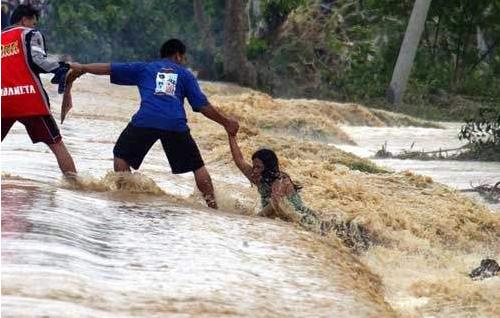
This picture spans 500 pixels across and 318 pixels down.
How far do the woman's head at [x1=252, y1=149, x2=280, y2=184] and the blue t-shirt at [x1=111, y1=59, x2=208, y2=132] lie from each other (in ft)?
1.93

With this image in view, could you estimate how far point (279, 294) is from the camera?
695 centimetres

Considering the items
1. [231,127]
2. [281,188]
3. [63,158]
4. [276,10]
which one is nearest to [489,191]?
[281,188]

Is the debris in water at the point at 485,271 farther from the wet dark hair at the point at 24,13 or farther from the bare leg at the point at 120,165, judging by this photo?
the wet dark hair at the point at 24,13

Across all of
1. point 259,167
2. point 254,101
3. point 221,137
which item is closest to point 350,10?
point 254,101

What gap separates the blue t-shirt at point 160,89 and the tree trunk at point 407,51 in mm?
20733

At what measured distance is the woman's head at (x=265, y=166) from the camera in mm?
9469

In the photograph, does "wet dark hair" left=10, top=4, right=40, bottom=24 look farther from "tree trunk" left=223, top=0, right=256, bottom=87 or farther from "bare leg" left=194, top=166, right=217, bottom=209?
"tree trunk" left=223, top=0, right=256, bottom=87

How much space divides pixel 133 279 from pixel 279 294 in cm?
78

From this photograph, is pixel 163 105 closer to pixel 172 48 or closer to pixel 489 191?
pixel 172 48

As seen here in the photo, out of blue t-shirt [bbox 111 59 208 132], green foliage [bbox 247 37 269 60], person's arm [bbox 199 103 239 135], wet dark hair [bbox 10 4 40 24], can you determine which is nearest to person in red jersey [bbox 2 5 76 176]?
wet dark hair [bbox 10 4 40 24]

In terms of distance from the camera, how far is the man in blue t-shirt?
9.26 metres

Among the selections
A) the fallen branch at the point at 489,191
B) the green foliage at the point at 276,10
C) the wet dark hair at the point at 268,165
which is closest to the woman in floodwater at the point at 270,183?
the wet dark hair at the point at 268,165

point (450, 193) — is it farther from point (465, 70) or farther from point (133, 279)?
point (465, 70)

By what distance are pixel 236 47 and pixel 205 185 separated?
65.7 feet
